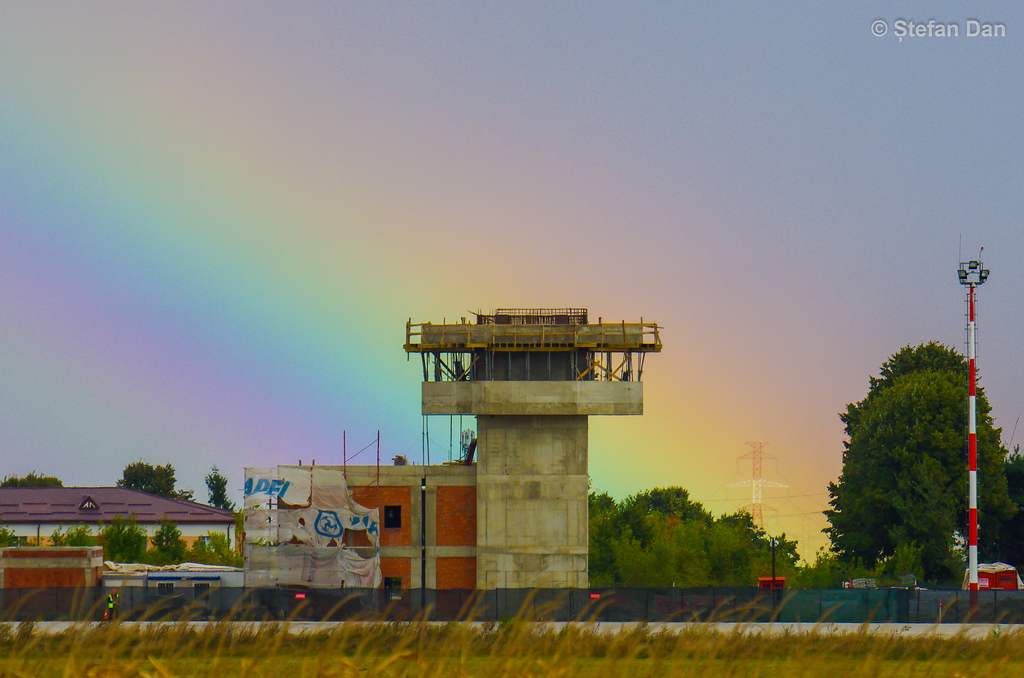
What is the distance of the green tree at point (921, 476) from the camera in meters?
74.8

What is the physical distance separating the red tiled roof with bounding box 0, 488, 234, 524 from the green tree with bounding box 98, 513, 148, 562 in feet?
62.0

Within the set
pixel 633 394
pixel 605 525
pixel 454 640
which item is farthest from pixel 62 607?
pixel 605 525

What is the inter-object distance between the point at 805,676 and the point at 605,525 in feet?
260

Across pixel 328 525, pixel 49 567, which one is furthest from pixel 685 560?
pixel 49 567

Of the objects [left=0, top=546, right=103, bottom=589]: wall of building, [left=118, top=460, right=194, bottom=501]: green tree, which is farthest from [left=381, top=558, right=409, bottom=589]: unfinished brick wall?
[left=118, top=460, right=194, bottom=501]: green tree

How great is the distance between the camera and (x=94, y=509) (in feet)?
358

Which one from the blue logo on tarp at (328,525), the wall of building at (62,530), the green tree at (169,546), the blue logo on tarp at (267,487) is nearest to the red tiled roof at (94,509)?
the wall of building at (62,530)

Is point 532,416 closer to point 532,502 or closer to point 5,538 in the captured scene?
point 532,502

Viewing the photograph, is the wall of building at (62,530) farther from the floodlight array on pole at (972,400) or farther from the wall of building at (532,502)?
the floodlight array on pole at (972,400)

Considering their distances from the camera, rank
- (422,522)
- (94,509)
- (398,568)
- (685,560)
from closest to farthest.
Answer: (398,568), (422,522), (685,560), (94,509)

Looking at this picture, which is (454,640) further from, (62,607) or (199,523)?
(199,523)

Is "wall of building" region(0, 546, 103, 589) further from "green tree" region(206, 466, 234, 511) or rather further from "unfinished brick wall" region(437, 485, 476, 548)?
"green tree" region(206, 466, 234, 511)

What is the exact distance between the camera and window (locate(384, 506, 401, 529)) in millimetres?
62938

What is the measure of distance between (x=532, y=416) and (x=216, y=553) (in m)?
45.3
